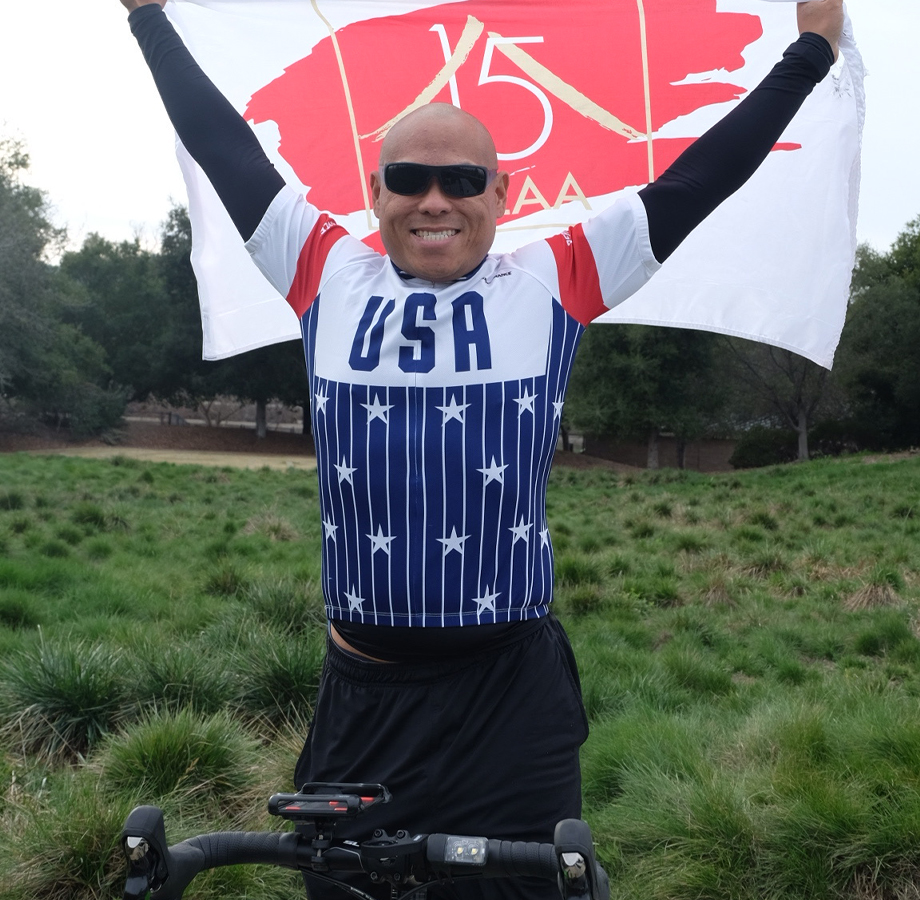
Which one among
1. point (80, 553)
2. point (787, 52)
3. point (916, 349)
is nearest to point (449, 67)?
point (787, 52)

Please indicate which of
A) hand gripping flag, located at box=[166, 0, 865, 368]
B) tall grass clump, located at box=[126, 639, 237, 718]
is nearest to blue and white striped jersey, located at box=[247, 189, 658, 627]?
hand gripping flag, located at box=[166, 0, 865, 368]

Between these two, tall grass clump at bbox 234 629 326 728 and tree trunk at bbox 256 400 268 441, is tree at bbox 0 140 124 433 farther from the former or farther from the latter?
tall grass clump at bbox 234 629 326 728

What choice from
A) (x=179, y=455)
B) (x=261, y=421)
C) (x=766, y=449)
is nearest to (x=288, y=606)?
(x=179, y=455)

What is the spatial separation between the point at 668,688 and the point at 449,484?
12.0 feet

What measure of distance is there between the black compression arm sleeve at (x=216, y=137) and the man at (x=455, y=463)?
9.6 inches

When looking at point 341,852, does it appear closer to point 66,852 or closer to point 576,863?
point 576,863

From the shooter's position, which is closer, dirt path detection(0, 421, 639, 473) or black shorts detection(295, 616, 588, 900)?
black shorts detection(295, 616, 588, 900)

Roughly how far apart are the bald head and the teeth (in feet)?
0.47

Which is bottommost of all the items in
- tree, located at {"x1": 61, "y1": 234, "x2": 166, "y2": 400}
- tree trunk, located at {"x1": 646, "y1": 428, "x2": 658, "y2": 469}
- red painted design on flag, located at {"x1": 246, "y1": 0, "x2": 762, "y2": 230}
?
tree trunk, located at {"x1": 646, "y1": 428, "x2": 658, "y2": 469}

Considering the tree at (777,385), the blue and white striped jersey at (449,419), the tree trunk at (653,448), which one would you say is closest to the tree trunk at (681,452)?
the tree at (777,385)

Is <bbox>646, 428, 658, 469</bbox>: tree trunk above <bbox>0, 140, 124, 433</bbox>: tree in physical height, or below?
below

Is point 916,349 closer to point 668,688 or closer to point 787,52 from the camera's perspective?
point 668,688

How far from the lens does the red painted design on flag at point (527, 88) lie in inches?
142

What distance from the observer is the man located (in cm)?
191
